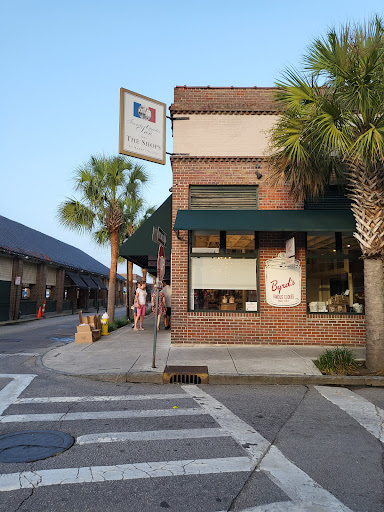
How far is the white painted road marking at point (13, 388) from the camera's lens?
571 cm

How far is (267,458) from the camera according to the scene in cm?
372

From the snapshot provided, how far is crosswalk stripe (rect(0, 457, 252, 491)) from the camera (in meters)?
3.20

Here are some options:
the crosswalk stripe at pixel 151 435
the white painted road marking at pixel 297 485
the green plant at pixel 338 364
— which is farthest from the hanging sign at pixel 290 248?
the white painted road marking at pixel 297 485

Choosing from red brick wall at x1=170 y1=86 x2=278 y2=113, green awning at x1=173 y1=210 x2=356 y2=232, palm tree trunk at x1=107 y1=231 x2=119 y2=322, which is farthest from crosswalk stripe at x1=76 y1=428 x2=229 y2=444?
palm tree trunk at x1=107 y1=231 x2=119 y2=322

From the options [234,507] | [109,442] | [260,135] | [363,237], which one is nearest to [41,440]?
[109,442]

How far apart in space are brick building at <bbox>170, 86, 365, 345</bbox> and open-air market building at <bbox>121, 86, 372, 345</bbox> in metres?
0.03

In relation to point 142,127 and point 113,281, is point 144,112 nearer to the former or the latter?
point 142,127

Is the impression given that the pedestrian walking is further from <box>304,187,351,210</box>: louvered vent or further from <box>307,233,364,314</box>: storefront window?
<box>304,187,351,210</box>: louvered vent

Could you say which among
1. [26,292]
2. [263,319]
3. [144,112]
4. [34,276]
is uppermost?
[144,112]

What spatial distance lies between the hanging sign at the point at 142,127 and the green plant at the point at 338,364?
22.1 ft

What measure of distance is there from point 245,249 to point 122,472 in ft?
26.5

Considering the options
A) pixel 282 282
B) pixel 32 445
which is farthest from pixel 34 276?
pixel 32 445

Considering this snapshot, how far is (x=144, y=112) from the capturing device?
10922 mm

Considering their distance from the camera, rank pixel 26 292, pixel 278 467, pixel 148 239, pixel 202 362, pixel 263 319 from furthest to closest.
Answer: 1. pixel 26 292
2. pixel 148 239
3. pixel 263 319
4. pixel 202 362
5. pixel 278 467
